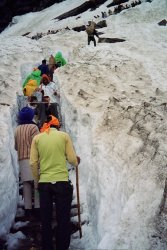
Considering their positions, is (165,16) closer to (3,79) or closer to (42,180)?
(3,79)

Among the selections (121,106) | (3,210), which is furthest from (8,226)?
(121,106)

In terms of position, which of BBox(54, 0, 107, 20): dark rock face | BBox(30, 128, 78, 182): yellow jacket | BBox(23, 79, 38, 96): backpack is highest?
BBox(54, 0, 107, 20): dark rock face

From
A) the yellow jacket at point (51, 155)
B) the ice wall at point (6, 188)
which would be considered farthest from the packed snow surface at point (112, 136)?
the yellow jacket at point (51, 155)

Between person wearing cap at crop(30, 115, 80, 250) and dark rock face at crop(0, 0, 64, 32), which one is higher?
dark rock face at crop(0, 0, 64, 32)

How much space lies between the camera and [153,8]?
29.9 metres

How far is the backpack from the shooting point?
43.9ft

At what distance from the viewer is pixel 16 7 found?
158 ft

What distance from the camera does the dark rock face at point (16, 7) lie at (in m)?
45.6

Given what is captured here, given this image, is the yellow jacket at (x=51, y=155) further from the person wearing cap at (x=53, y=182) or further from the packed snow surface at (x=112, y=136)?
the packed snow surface at (x=112, y=136)

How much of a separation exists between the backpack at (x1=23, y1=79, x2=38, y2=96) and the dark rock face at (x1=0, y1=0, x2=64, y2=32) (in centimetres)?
3380

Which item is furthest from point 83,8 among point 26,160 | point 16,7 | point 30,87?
point 26,160

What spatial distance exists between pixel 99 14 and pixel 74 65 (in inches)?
823

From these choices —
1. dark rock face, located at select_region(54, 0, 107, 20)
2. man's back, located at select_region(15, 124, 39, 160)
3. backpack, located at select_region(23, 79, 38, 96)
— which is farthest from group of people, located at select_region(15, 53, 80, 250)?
dark rock face, located at select_region(54, 0, 107, 20)

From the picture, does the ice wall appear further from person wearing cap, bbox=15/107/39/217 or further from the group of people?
the group of people
